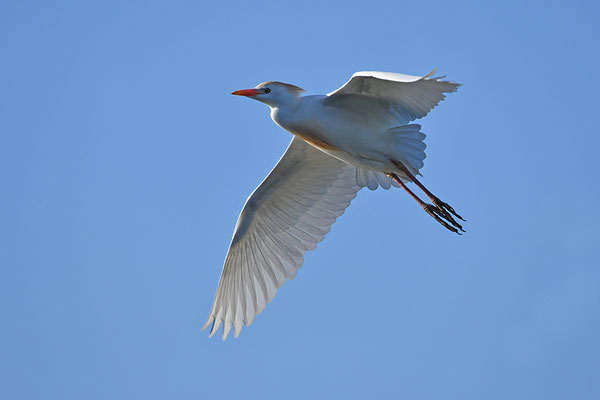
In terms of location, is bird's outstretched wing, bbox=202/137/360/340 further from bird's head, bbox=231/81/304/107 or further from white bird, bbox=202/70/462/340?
bird's head, bbox=231/81/304/107

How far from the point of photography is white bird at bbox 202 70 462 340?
9398 mm

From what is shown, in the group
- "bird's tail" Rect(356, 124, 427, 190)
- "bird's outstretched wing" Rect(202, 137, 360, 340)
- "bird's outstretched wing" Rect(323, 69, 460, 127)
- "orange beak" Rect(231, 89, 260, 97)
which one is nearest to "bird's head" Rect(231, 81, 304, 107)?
"orange beak" Rect(231, 89, 260, 97)

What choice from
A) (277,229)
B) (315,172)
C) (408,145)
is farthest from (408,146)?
(277,229)

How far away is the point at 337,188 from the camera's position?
36.7 ft

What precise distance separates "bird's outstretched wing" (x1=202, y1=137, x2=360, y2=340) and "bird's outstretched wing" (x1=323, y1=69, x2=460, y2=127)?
5.21ft

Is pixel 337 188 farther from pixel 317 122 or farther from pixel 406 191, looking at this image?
pixel 317 122

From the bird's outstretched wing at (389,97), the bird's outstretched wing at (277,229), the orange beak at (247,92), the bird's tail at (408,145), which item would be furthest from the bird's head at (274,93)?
the bird's outstretched wing at (277,229)

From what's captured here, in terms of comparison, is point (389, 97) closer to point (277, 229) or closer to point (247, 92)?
point (247, 92)

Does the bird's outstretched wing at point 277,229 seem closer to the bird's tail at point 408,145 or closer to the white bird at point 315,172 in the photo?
the white bird at point 315,172

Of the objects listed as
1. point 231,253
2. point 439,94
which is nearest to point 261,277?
point 231,253

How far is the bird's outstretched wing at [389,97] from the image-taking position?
897 centimetres

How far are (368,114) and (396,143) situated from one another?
0.44 meters

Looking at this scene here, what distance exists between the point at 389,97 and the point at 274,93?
1.27 m

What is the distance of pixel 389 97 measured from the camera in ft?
30.6
